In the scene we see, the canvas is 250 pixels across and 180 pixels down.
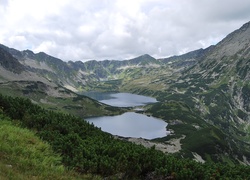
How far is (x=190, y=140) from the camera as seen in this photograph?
195625mm

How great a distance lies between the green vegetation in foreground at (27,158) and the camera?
40.0 feet

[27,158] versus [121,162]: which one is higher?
[27,158]

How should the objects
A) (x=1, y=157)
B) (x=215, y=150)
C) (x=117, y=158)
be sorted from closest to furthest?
(x=1, y=157)
(x=117, y=158)
(x=215, y=150)

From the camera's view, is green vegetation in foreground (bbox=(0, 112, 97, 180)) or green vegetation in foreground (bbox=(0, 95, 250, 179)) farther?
green vegetation in foreground (bbox=(0, 95, 250, 179))

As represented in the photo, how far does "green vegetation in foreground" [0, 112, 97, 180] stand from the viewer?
1220cm

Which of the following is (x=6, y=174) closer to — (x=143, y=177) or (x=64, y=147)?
(x=64, y=147)

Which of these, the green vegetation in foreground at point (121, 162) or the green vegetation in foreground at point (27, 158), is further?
the green vegetation in foreground at point (121, 162)

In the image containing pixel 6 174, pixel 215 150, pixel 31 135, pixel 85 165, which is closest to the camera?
pixel 6 174

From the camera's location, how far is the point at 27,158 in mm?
13953

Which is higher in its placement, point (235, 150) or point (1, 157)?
point (1, 157)

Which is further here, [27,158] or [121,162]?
[121,162]

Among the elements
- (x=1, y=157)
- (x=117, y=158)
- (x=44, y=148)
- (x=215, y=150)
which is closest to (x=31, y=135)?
(x=44, y=148)

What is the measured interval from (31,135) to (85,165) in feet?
15.3

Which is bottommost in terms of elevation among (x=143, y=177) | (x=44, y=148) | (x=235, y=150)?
(x=235, y=150)
